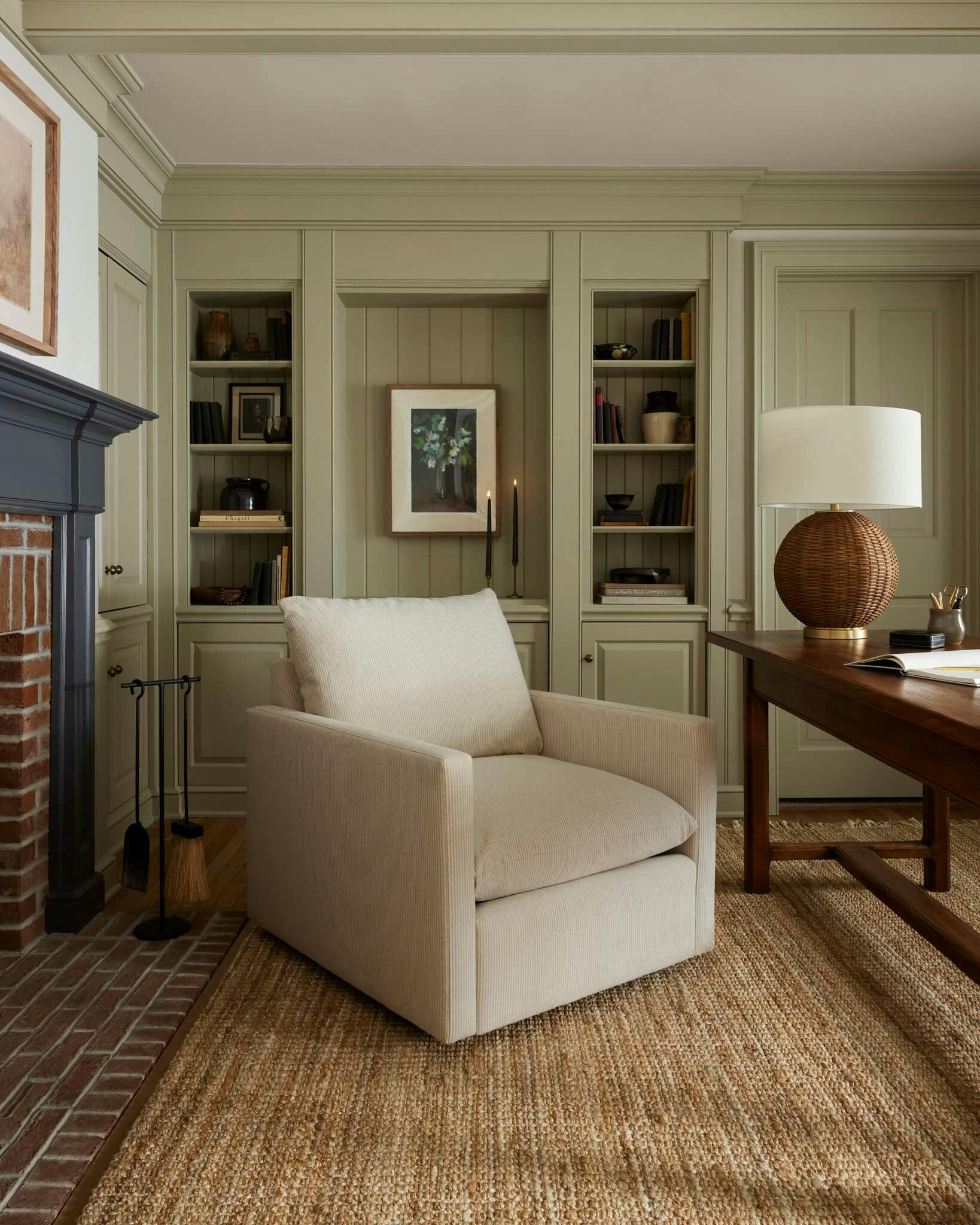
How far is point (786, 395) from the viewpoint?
3725 millimetres

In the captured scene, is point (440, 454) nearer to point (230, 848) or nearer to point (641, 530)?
point (641, 530)

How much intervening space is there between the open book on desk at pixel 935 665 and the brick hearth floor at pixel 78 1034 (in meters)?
1.67

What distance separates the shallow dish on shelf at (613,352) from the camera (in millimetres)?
3555

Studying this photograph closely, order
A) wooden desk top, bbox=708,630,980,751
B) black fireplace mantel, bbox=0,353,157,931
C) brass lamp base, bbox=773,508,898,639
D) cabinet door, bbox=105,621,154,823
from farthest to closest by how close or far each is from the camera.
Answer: cabinet door, bbox=105,621,154,823 < brass lamp base, bbox=773,508,898,639 < black fireplace mantel, bbox=0,353,157,931 < wooden desk top, bbox=708,630,980,751

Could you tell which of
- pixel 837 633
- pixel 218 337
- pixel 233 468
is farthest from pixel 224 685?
pixel 837 633

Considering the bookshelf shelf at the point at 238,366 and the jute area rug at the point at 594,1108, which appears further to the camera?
the bookshelf shelf at the point at 238,366

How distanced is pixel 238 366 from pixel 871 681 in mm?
2738

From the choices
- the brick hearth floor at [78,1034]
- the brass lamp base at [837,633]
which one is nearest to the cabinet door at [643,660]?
the brass lamp base at [837,633]

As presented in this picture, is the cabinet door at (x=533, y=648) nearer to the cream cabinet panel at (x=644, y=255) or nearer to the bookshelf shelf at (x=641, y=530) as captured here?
the bookshelf shelf at (x=641, y=530)

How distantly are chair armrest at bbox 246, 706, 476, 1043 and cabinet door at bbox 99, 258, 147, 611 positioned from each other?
1.14 meters

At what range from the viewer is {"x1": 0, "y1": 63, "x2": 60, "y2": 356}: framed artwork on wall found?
210 centimetres

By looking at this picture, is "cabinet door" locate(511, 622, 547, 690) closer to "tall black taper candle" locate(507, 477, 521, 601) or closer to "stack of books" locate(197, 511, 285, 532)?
"tall black taper candle" locate(507, 477, 521, 601)

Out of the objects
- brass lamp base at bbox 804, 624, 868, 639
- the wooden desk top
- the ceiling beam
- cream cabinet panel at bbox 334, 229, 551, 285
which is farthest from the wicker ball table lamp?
cream cabinet panel at bbox 334, 229, 551, 285

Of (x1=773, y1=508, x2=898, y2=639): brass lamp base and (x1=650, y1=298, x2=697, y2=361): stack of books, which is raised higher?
(x1=650, y1=298, x2=697, y2=361): stack of books
